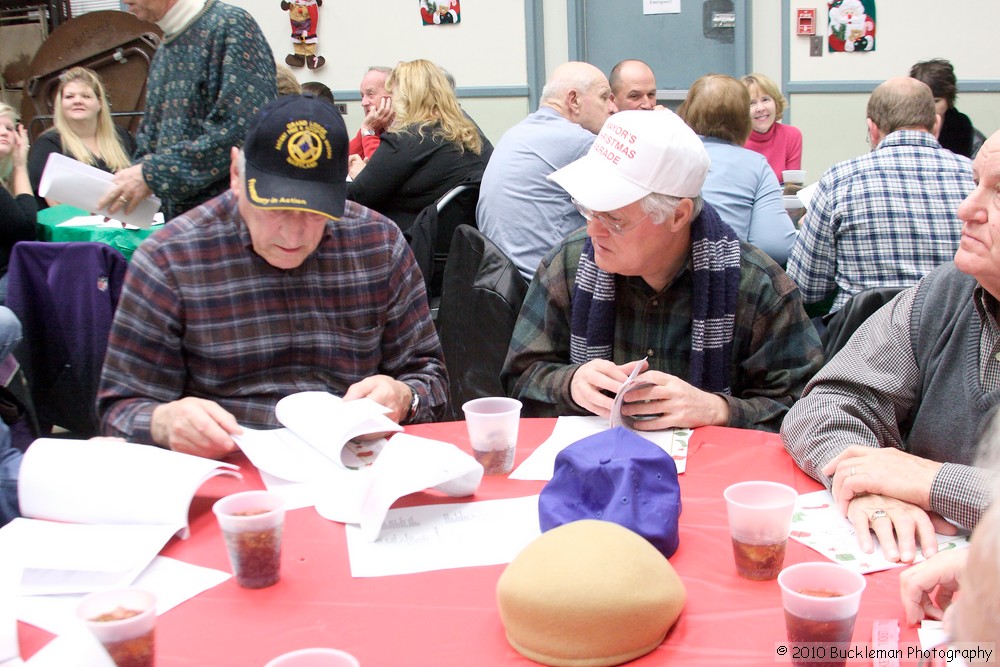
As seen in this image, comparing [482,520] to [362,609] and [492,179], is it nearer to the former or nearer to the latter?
[362,609]

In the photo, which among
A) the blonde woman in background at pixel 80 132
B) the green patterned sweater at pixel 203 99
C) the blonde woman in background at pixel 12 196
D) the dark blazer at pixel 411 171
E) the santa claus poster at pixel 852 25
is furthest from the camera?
the santa claus poster at pixel 852 25

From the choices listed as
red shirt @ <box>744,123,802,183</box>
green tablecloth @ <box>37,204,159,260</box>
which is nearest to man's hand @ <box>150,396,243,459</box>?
green tablecloth @ <box>37,204,159,260</box>

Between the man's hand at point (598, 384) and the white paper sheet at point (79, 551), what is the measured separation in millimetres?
866

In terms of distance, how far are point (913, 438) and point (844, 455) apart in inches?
13.3

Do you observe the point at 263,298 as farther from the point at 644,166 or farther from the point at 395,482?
the point at 644,166

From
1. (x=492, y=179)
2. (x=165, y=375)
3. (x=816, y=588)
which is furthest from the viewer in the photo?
(x=492, y=179)

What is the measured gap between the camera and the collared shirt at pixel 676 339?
2.11m

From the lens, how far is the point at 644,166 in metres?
2.06

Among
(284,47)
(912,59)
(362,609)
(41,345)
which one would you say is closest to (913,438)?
(362,609)

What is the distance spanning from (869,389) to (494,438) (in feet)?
2.33

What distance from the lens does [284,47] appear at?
7996 mm

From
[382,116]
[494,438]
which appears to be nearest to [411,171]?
[382,116]

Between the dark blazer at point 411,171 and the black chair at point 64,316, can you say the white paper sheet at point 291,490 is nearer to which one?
the black chair at point 64,316

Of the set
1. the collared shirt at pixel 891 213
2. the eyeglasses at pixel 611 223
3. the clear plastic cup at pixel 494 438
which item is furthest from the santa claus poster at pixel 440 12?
the clear plastic cup at pixel 494 438
